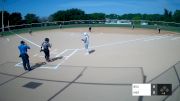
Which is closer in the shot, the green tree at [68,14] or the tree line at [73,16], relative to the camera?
the tree line at [73,16]

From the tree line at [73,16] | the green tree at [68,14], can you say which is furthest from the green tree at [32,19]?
the green tree at [68,14]

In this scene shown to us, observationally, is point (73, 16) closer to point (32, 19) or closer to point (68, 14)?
point (68, 14)

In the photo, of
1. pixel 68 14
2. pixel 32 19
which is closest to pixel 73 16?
pixel 68 14

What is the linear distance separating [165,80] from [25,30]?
30.4 m

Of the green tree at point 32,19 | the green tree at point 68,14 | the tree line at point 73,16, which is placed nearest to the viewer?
the tree line at point 73,16

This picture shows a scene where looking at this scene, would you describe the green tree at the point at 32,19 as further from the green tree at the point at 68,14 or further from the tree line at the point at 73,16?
the green tree at the point at 68,14

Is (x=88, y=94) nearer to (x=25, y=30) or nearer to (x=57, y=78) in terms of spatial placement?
(x=57, y=78)

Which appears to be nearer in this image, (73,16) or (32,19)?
(32,19)

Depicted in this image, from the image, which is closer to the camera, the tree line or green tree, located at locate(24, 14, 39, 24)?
the tree line

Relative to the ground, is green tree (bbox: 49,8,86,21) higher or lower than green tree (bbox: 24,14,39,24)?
higher

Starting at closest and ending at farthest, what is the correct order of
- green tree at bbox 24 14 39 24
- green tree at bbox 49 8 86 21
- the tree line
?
the tree line < green tree at bbox 24 14 39 24 < green tree at bbox 49 8 86 21

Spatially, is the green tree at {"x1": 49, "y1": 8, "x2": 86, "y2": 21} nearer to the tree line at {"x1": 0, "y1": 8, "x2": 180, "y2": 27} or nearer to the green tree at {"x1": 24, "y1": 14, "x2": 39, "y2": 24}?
the tree line at {"x1": 0, "y1": 8, "x2": 180, "y2": 27}

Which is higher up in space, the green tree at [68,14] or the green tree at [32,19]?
the green tree at [68,14]

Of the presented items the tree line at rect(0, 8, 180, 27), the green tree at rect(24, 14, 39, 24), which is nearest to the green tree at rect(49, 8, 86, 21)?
the tree line at rect(0, 8, 180, 27)
